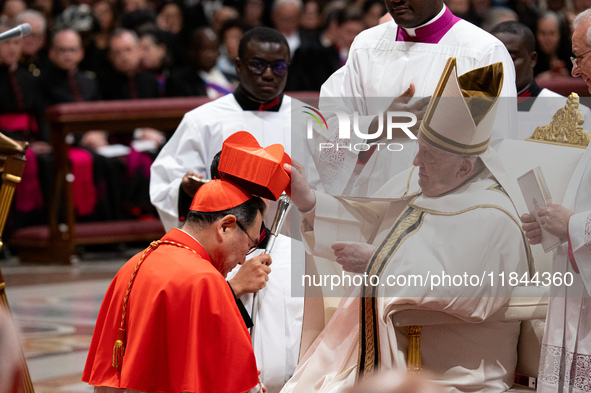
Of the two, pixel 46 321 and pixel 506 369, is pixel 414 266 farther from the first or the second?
pixel 46 321

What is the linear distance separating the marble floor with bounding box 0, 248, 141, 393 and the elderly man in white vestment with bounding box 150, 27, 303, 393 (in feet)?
3.64

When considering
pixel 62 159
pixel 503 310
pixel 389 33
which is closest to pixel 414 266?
pixel 503 310

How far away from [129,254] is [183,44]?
296 centimetres

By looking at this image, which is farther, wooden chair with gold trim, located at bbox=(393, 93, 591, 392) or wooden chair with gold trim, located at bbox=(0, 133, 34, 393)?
wooden chair with gold trim, located at bbox=(0, 133, 34, 393)

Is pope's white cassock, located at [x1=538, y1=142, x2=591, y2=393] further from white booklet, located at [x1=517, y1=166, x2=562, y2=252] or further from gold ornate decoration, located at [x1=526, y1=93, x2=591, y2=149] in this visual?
gold ornate decoration, located at [x1=526, y1=93, x2=591, y2=149]

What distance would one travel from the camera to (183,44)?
1079 cm

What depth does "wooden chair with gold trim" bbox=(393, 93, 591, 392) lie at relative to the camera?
11.2ft

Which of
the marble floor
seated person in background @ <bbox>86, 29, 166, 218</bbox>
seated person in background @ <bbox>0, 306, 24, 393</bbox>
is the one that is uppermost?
seated person in background @ <bbox>0, 306, 24, 393</bbox>

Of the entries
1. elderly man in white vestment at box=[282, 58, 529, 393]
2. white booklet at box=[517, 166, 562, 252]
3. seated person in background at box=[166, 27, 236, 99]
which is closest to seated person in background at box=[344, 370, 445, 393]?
elderly man in white vestment at box=[282, 58, 529, 393]

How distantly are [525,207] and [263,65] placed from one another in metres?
1.86

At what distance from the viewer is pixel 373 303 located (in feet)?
11.3

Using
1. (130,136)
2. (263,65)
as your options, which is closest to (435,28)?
(263,65)

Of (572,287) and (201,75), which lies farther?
(201,75)

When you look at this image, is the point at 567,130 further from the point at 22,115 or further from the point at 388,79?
the point at 22,115
